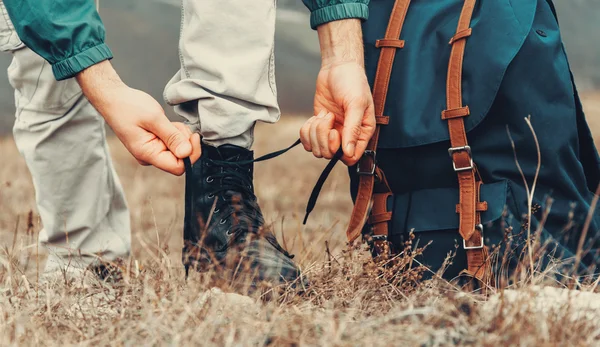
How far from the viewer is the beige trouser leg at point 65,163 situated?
2377 millimetres

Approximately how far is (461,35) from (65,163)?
1310 mm

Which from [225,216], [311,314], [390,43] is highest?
[390,43]

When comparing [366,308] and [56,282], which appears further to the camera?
[56,282]

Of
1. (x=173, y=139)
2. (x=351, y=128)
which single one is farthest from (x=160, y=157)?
(x=351, y=128)

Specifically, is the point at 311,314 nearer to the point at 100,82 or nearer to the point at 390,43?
the point at 100,82

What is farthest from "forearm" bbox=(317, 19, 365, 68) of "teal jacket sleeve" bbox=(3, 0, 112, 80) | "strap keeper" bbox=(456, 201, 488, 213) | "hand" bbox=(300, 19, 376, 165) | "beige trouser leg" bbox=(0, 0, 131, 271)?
"beige trouser leg" bbox=(0, 0, 131, 271)

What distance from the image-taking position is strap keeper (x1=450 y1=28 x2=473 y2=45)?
2051mm

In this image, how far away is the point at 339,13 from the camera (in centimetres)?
212

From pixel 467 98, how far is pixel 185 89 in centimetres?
75

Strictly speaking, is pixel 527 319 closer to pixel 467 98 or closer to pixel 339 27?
pixel 467 98

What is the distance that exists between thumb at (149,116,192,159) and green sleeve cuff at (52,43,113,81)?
22 cm

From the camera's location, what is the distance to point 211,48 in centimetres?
197

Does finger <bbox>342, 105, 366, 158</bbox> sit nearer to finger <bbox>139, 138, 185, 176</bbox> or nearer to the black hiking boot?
the black hiking boot

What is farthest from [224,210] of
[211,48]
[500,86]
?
[500,86]
